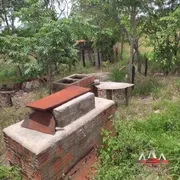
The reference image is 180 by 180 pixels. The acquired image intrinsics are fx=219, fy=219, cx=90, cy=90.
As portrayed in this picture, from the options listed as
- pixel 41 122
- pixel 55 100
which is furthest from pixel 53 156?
pixel 55 100

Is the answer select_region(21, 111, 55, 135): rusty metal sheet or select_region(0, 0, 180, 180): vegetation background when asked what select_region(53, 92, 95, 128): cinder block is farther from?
select_region(0, 0, 180, 180): vegetation background

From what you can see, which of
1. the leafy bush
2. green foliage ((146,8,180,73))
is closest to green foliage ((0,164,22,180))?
green foliage ((146,8,180,73))

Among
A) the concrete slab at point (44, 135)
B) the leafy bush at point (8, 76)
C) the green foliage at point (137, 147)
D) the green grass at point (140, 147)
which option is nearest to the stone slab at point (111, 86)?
the green grass at point (140, 147)

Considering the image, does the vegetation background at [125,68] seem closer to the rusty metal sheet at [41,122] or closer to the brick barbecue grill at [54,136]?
the brick barbecue grill at [54,136]

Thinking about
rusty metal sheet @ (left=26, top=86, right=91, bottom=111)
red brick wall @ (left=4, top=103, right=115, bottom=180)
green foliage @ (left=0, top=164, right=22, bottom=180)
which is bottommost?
green foliage @ (left=0, top=164, right=22, bottom=180)

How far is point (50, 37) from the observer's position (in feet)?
16.7

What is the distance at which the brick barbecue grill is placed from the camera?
8.04 ft

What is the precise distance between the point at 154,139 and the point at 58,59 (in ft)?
11.0

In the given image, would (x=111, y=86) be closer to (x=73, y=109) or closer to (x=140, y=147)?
(x=140, y=147)

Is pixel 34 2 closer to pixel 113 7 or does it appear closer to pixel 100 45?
pixel 113 7

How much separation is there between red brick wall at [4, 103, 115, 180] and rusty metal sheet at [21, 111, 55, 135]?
23cm

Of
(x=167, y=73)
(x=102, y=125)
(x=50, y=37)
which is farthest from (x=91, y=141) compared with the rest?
(x=167, y=73)

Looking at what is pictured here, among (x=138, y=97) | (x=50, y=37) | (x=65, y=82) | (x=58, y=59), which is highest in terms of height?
(x=50, y=37)

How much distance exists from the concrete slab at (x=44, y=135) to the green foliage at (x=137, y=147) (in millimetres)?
401
